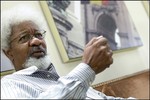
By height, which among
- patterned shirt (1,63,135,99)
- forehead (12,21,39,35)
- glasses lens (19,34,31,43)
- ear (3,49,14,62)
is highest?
forehead (12,21,39,35)

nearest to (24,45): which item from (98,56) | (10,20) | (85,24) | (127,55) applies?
(10,20)

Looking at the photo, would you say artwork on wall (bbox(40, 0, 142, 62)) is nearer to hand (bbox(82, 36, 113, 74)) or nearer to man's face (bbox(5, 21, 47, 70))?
man's face (bbox(5, 21, 47, 70))

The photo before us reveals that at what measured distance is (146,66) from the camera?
2.20 meters

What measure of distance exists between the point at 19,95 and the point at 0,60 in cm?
49

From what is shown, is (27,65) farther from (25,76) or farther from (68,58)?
(68,58)

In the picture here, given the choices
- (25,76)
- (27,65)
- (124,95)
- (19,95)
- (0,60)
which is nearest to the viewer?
(19,95)

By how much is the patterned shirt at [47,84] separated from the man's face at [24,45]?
80 millimetres

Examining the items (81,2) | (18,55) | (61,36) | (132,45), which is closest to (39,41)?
(18,55)

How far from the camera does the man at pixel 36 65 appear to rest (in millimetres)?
795

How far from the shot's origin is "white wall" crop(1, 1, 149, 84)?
1.56 m

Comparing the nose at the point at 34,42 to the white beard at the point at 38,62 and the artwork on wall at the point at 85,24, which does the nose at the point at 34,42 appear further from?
the artwork on wall at the point at 85,24

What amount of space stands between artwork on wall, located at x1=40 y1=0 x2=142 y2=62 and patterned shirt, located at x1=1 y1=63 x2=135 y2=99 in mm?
418

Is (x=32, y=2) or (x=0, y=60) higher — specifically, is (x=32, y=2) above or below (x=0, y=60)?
above

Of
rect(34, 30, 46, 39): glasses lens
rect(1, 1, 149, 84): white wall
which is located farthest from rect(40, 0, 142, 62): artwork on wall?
rect(34, 30, 46, 39): glasses lens
